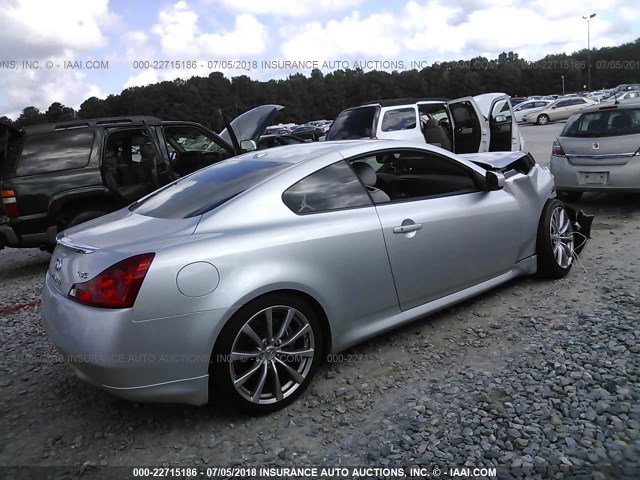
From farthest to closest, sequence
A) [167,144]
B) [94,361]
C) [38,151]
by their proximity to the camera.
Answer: [167,144], [38,151], [94,361]

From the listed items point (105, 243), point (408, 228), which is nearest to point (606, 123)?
point (408, 228)

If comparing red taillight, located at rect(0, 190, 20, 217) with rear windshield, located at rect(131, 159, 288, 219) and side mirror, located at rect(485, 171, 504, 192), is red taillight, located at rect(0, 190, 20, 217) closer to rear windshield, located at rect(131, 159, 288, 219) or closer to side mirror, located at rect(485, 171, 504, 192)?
rear windshield, located at rect(131, 159, 288, 219)

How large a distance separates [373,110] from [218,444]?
7921 mm

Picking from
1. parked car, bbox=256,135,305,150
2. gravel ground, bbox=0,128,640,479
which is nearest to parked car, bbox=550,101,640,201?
gravel ground, bbox=0,128,640,479

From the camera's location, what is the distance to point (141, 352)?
254cm

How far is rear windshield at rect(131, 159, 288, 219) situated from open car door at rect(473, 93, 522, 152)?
7.90 metres

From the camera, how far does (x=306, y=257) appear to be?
2971 mm

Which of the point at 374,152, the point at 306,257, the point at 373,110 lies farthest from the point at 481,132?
the point at 306,257

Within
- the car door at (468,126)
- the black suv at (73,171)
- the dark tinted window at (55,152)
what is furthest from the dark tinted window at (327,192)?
the car door at (468,126)

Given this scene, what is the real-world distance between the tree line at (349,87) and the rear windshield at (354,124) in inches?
318

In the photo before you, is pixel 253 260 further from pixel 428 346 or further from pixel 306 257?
pixel 428 346

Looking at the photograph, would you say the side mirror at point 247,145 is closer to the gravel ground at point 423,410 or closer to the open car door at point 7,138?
the open car door at point 7,138

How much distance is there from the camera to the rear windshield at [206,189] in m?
3.15

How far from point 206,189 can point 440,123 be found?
8.37m
